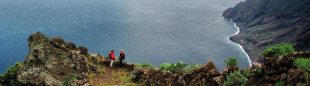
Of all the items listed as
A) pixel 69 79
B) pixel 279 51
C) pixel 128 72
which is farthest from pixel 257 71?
pixel 128 72

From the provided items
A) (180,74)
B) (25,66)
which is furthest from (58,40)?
(180,74)

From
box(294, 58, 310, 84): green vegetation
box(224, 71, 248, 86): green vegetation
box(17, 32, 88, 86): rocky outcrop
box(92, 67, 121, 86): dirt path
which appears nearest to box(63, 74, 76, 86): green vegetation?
box(17, 32, 88, 86): rocky outcrop

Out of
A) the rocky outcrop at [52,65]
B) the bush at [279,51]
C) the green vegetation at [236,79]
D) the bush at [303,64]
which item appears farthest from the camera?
the rocky outcrop at [52,65]

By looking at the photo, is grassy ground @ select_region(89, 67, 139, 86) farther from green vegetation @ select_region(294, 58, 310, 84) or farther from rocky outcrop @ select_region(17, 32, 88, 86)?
green vegetation @ select_region(294, 58, 310, 84)

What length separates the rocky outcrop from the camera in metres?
37.9

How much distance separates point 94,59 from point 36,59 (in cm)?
1113

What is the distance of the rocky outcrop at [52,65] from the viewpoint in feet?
124

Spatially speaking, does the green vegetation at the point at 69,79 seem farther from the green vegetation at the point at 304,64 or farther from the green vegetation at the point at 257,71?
the green vegetation at the point at 304,64

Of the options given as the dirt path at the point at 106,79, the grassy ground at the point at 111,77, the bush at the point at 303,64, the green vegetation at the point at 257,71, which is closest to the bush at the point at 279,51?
the green vegetation at the point at 257,71

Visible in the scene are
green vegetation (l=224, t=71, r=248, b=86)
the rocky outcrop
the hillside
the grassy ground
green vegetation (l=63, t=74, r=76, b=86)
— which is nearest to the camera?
the hillside

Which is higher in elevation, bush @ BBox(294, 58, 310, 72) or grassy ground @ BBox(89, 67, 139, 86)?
bush @ BBox(294, 58, 310, 72)

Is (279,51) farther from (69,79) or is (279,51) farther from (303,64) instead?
(69,79)

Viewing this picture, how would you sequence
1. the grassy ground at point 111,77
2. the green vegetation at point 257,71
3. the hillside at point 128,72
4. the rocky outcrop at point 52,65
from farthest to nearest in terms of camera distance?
the grassy ground at point 111,77 → the rocky outcrop at point 52,65 → the green vegetation at point 257,71 → the hillside at point 128,72

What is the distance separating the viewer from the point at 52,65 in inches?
1561
